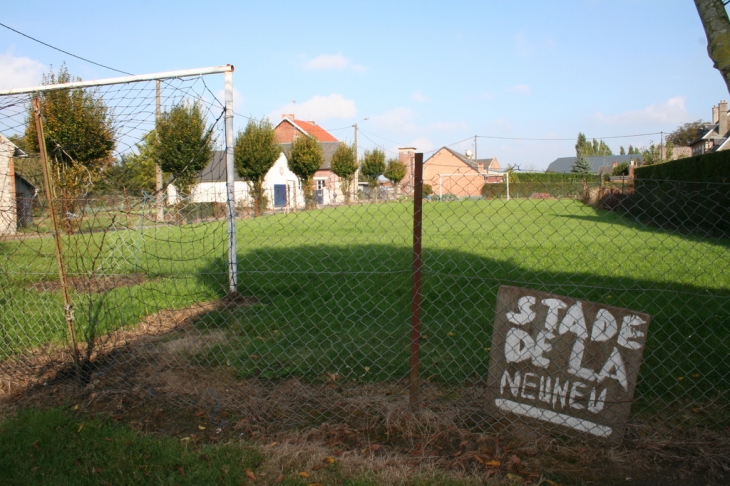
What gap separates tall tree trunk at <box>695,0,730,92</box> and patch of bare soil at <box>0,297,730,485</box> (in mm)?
1823

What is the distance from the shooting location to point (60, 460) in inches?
111

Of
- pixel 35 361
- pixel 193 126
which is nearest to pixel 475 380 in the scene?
pixel 35 361

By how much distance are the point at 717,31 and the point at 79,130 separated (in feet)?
17.6

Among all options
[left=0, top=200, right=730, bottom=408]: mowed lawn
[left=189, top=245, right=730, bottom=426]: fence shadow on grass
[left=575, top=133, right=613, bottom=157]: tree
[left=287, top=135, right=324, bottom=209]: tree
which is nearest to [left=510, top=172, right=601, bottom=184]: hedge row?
[left=0, top=200, right=730, bottom=408]: mowed lawn

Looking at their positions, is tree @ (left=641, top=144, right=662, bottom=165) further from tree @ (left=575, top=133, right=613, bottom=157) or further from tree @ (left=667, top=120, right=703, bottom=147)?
tree @ (left=575, top=133, right=613, bottom=157)

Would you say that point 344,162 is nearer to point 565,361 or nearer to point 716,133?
point 716,133

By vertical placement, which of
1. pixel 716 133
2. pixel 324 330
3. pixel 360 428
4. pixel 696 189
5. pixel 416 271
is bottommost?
pixel 360 428

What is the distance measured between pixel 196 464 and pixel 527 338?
1792 millimetres

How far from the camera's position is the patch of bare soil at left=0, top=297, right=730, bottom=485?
269 cm

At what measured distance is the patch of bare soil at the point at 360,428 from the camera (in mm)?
2691

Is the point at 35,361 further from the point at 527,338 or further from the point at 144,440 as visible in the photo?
the point at 527,338

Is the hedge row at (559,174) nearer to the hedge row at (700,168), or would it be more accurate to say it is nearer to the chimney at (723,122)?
the hedge row at (700,168)

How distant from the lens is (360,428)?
10.2ft

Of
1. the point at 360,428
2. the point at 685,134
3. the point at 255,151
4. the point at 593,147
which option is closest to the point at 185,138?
the point at 360,428
